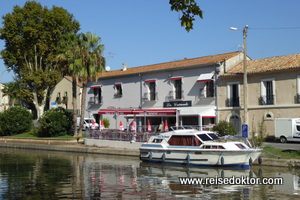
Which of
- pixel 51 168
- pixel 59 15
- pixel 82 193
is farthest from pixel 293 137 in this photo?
pixel 59 15

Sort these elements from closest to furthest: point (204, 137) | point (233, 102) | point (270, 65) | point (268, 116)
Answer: point (204, 137) < point (268, 116) < point (270, 65) < point (233, 102)

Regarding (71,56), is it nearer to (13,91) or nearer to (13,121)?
(13,121)

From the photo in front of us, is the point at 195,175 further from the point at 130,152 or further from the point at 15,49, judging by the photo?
the point at 15,49

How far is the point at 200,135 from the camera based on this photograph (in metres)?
24.8

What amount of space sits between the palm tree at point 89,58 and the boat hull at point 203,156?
14686 mm

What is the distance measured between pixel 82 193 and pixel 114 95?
1250 inches

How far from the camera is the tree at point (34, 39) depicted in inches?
2142

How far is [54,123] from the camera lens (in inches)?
1640

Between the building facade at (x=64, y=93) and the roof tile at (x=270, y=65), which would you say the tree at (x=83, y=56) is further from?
the building facade at (x=64, y=93)

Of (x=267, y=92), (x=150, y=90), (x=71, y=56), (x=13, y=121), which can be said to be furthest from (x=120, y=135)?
(x=13, y=121)

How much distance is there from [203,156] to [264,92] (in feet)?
43.5

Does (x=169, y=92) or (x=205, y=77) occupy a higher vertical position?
(x=205, y=77)

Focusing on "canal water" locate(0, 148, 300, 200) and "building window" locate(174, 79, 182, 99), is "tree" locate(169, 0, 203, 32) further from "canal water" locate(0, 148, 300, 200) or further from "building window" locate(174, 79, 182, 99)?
"building window" locate(174, 79, 182, 99)

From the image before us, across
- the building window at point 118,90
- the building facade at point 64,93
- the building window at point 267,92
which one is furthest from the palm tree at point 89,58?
the building facade at point 64,93
